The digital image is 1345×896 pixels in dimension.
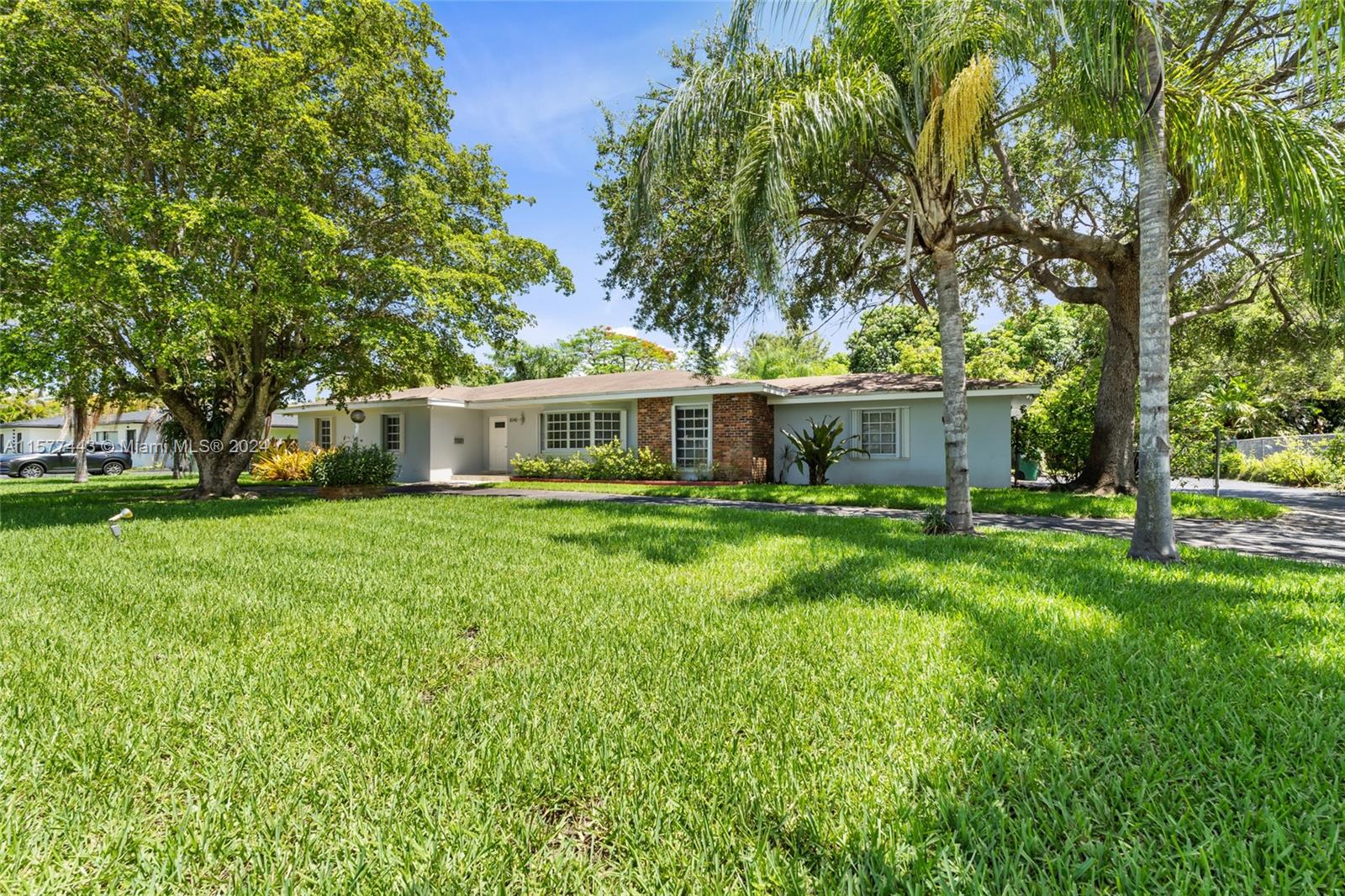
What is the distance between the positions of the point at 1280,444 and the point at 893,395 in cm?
1584

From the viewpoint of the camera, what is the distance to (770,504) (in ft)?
38.2

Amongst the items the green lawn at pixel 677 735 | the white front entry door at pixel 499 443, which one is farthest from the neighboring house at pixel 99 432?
the green lawn at pixel 677 735

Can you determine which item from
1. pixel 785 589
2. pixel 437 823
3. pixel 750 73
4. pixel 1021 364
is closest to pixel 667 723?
pixel 437 823

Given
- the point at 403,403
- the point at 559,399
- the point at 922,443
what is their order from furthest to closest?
1. the point at 403,403
2. the point at 559,399
3. the point at 922,443

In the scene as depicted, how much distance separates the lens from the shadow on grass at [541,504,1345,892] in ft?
5.25

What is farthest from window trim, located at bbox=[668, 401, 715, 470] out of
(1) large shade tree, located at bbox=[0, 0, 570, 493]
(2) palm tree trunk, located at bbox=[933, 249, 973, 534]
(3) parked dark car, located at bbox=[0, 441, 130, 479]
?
(3) parked dark car, located at bbox=[0, 441, 130, 479]

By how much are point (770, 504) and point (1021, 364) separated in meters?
24.1

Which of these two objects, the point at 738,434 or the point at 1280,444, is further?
the point at 1280,444

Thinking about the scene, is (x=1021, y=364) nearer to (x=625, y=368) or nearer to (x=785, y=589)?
(x=625, y=368)

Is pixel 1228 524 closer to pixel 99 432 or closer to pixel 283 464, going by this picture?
pixel 283 464

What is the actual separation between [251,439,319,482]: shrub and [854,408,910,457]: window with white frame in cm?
1605

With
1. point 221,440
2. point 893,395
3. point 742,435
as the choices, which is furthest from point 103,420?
point 893,395

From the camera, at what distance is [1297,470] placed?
16516 mm

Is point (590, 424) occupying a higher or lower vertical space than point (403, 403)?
lower
